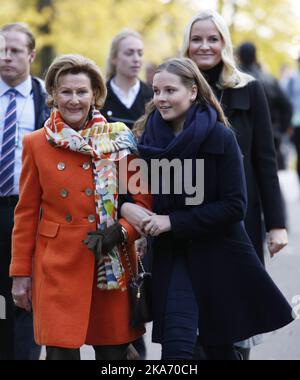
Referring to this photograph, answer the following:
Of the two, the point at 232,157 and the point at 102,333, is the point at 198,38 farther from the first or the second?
the point at 102,333

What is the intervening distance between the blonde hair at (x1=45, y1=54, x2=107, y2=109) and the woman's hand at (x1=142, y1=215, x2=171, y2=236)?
758 millimetres

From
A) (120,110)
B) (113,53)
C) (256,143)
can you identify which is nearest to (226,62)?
(256,143)

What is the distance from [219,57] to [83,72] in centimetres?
93

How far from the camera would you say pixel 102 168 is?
14.5ft

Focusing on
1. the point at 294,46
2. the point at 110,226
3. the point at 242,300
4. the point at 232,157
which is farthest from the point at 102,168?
the point at 294,46

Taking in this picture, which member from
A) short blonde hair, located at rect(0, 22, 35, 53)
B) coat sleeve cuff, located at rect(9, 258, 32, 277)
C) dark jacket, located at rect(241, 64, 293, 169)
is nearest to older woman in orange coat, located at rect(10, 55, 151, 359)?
coat sleeve cuff, located at rect(9, 258, 32, 277)

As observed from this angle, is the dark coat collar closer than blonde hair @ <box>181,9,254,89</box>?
Yes

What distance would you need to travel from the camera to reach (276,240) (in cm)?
498

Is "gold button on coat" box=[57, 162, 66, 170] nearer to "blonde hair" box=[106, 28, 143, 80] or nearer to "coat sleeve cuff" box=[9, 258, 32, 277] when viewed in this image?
"coat sleeve cuff" box=[9, 258, 32, 277]

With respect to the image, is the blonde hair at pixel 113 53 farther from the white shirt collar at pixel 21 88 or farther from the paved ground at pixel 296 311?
the paved ground at pixel 296 311

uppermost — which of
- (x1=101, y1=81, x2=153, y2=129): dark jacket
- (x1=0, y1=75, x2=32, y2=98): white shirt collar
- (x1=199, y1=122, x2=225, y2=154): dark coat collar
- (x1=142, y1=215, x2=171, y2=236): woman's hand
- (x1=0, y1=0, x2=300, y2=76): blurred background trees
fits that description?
(x1=0, y1=0, x2=300, y2=76): blurred background trees

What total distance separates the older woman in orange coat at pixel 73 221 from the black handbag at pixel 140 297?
5cm

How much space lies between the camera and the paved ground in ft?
20.3
